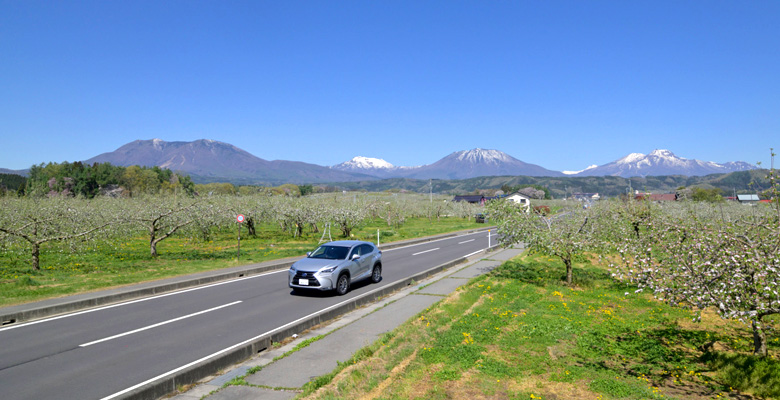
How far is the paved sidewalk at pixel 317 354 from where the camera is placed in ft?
22.1

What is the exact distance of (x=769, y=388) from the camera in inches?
245

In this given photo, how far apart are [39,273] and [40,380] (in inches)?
571

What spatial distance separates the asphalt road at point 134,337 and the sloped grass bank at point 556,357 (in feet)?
11.1

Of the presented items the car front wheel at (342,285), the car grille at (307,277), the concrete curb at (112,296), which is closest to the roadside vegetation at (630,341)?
the car front wheel at (342,285)

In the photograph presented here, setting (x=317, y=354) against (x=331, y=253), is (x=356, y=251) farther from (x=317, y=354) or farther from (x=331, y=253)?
(x=317, y=354)

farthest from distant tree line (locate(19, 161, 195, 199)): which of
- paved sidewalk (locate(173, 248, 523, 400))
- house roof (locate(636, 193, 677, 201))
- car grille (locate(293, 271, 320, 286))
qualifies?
paved sidewalk (locate(173, 248, 523, 400))

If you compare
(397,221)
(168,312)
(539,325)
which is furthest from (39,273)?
(397,221)

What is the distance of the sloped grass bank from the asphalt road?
3.37 meters

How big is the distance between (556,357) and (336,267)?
7.90 meters

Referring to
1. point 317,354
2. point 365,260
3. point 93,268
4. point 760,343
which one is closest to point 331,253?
point 365,260

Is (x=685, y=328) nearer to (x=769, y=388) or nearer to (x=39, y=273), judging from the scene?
(x=769, y=388)

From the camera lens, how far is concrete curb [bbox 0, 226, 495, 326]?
36.4 ft

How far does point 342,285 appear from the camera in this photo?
47.6 feet

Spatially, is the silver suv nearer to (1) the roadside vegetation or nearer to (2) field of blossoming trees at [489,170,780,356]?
(1) the roadside vegetation
